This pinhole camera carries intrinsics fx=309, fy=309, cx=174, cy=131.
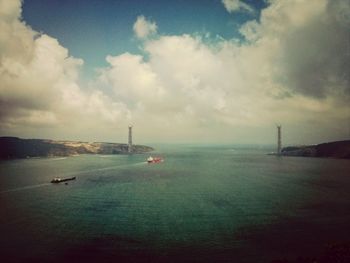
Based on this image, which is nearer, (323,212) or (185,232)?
(185,232)

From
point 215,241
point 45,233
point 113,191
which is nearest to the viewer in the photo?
point 215,241

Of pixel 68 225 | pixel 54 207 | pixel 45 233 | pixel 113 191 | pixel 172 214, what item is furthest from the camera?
pixel 113 191

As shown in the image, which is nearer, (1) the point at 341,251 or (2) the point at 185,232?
(1) the point at 341,251

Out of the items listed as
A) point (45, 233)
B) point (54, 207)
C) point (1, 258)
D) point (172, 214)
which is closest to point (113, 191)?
point (54, 207)

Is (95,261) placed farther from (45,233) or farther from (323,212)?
(323,212)

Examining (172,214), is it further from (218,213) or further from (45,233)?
(45,233)

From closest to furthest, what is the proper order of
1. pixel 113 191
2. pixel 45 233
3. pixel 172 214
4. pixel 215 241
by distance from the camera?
pixel 215 241
pixel 45 233
pixel 172 214
pixel 113 191

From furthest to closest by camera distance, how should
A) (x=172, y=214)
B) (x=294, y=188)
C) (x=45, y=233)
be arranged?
(x=294, y=188)
(x=172, y=214)
(x=45, y=233)

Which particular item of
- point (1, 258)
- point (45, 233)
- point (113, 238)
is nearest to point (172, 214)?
point (113, 238)
